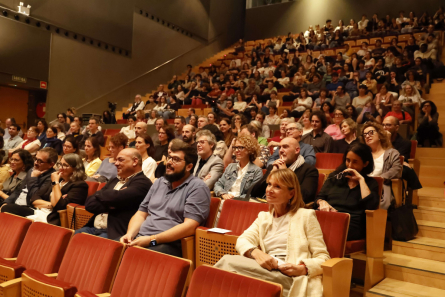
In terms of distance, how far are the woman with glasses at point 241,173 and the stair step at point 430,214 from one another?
1.17 meters

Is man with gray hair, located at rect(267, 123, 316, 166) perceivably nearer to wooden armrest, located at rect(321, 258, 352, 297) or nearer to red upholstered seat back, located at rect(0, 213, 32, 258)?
wooden armrest, located at rect(321, 258, 352, 297)

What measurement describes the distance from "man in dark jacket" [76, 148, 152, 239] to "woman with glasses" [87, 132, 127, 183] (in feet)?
2.97

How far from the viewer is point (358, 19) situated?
9.61 meters

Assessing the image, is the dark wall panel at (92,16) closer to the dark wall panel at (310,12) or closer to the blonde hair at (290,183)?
the dark wall panel at (310,12)

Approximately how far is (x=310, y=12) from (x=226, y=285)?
10.4 meters

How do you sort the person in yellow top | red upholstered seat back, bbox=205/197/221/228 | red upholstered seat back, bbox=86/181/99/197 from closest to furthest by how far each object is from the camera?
red upholstered seat back, bbox=205/197/221/228 < red upholstered seat back, bbox=86/181/99/197 < the person in yellow top

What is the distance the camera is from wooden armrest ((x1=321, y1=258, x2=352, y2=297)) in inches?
54.4

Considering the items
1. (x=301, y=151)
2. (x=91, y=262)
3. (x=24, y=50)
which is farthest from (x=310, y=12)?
(x=91, y=262)

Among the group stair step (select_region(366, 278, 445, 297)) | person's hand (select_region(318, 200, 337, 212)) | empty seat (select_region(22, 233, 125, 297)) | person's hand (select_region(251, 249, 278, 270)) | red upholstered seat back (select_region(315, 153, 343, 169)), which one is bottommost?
stair step (select_region(366, 278, 445, 297))

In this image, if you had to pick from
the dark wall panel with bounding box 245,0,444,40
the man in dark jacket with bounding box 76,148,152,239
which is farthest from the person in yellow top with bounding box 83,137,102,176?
the dark wall panel with bounding box 245,0,444,40

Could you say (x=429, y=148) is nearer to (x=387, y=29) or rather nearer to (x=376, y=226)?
(x=376, y=226)

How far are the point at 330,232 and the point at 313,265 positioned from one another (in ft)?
0.76

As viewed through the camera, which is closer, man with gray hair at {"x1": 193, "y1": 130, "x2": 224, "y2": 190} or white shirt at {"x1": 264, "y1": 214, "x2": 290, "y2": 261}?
white shirt at {"x1": 264, "y1": 214, "x2": 290, "y2": 261}

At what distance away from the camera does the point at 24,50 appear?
663cm
